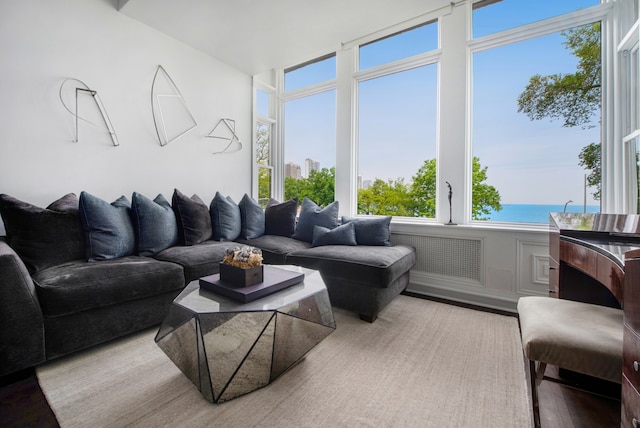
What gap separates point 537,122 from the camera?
271 centimetres

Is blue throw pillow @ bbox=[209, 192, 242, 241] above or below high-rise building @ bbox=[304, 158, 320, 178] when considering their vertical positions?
below

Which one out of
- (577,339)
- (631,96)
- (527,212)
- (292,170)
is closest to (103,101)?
(292,170)

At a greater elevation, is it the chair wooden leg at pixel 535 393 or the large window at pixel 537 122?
the large window at pixel 537 122

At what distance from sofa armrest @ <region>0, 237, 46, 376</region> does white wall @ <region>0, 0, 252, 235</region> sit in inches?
42.7

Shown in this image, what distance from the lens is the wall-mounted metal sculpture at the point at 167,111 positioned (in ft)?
9.97

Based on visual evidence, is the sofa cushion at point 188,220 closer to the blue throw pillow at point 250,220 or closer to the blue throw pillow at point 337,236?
the blue throw pillow at point 250,220

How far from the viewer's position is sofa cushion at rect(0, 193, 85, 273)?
73.2 inches

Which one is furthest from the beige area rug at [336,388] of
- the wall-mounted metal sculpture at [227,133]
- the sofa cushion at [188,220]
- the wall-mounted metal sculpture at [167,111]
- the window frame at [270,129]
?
the window frame at [270,129]

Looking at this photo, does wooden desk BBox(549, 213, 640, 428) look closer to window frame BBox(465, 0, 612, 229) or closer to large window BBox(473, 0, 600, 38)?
window frame BBox(465, 0, 612, 229)

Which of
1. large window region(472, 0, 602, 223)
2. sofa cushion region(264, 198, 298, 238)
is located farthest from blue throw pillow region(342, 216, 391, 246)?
large window region(472, 0, 602, 223)

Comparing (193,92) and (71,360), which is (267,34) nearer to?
(193,92)

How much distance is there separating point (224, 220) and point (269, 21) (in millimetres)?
2077

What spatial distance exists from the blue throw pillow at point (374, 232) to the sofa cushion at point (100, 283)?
166cm

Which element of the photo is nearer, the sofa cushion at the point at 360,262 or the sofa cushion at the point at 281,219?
the sofa cushion at the point at 360,262
